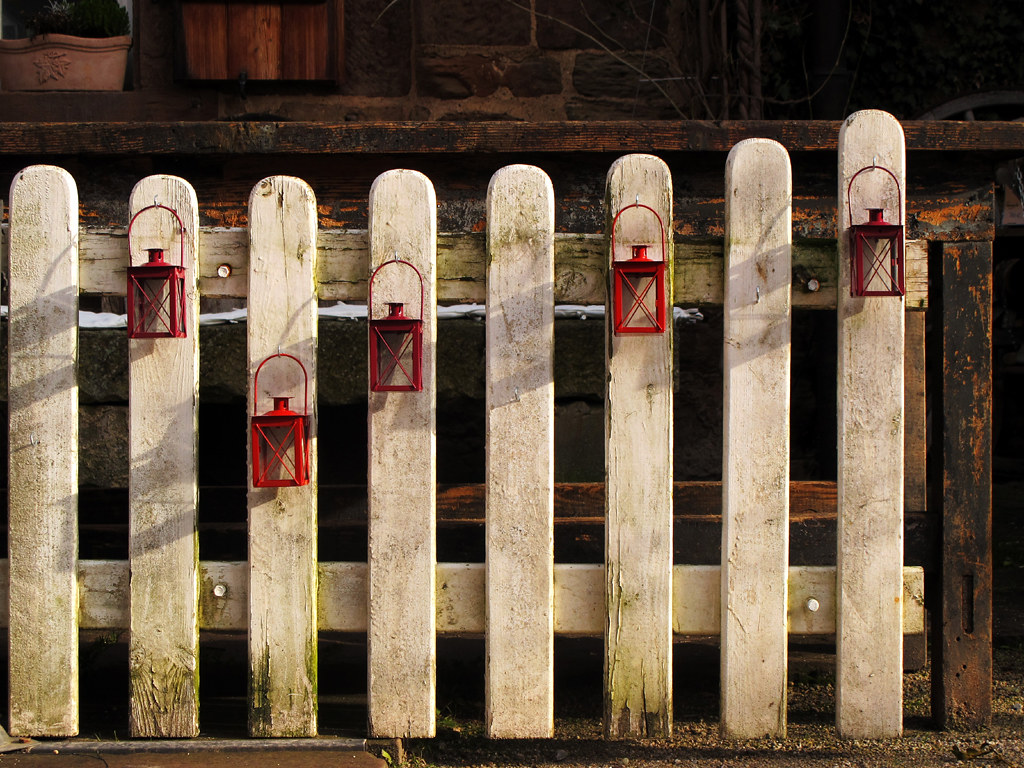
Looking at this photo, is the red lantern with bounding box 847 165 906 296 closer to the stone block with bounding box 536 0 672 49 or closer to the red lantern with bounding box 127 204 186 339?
the red lantern with bounding box 127 204 186 339

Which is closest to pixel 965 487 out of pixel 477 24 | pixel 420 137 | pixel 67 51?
pixel 420 137

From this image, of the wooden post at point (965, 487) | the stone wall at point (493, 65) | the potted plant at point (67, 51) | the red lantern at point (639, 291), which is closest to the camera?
the red lantern at point (639, 291)

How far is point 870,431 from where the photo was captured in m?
2.05

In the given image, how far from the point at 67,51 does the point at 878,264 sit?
3.63 m

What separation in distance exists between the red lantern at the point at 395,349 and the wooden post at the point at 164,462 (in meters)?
0.39

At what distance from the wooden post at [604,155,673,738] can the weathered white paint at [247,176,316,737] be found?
642mm

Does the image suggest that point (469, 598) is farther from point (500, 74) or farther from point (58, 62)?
point (58, 62)

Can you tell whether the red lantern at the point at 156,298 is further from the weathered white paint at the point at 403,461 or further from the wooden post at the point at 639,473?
the wooden post at the point at 639,473

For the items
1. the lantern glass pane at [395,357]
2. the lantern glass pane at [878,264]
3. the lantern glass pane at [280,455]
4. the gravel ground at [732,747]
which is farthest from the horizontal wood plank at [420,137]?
the gravel ground at [732,747]

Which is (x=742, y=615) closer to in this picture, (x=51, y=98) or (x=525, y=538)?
(x=525, y=538)

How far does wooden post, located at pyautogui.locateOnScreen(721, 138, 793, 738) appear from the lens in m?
2.03

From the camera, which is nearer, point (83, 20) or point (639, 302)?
point (639, 302)

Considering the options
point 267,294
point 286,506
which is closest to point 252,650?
point 286,506

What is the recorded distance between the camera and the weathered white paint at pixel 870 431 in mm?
2047
